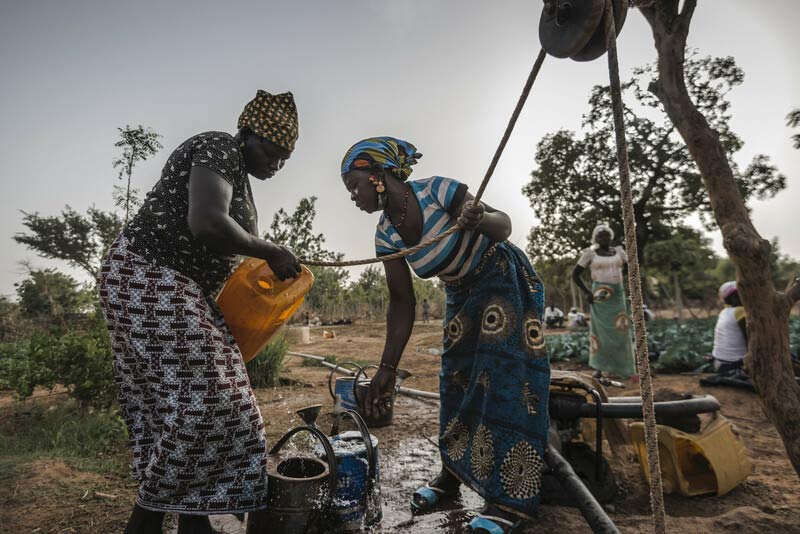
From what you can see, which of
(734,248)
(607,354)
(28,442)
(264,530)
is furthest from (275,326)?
(607,354)

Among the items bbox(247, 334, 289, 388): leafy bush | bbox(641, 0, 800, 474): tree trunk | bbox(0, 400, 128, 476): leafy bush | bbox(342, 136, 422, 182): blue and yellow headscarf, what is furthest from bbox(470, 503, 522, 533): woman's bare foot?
bbox(247, 334, 289, 388): leafy bush

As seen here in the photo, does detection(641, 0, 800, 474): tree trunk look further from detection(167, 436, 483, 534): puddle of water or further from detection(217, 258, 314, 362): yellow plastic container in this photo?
detection(217, 258, 314, 362): yellow plastic container

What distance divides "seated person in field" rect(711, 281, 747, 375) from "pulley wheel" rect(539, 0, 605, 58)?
499 cm

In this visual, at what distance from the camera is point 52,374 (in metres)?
3.74

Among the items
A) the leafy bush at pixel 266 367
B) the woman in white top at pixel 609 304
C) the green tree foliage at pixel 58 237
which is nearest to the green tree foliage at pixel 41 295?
the green tree foliage at pixel 58 237

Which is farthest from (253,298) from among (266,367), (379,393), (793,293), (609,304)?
(609,304)

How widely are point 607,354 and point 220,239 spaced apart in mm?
5383

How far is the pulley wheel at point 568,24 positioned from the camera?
97 cm

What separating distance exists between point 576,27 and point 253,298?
149 centimetres

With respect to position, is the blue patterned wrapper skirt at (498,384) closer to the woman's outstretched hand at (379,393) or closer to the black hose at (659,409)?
the woman's outstretched hand at (379,393)

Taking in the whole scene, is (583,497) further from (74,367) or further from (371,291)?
(371,291)

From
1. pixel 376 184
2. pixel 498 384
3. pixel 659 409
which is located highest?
pixel 376 184

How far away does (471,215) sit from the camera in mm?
1707

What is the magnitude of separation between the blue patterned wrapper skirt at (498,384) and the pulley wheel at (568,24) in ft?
3.60
